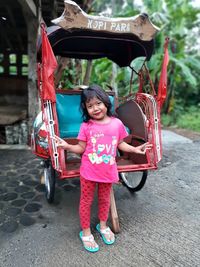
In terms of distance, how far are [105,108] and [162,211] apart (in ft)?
4.75

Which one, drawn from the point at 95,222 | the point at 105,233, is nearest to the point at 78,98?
the point at 95,222

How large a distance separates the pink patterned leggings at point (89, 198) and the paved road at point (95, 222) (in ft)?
0.82

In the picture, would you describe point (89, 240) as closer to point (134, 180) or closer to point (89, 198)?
point (89, 198)

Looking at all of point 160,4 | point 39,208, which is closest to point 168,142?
point 39,208

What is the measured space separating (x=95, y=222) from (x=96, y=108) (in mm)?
1220

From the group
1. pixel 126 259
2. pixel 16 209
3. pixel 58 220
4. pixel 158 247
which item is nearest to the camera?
pixel 126 259

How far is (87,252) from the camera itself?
215cm

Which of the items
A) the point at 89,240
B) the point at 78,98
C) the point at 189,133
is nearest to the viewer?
the point at 89,240

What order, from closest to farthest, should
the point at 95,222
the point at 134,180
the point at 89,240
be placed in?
the point at 89,240
the point at 95,222
the point at 134,180

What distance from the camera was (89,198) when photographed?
223 cm

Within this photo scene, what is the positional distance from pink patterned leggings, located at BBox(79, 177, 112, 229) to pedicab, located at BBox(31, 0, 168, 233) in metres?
0.20

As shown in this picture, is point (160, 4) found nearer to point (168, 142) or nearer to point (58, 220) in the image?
point (168, 142)

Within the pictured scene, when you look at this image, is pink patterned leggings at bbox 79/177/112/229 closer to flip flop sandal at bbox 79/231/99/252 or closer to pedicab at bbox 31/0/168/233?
flip flop sandal at bbox 79/231/99/252

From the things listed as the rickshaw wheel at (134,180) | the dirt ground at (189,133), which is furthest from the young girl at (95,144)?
the dirt ground at (189,133)
